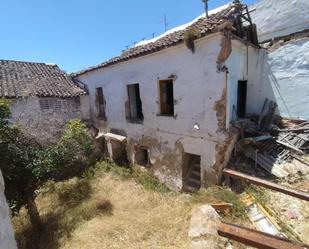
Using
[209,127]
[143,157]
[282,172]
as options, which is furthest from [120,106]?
[282,172]

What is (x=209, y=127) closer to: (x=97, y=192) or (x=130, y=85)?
(x=130, y=85)

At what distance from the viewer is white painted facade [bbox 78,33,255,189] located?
718 centimetres

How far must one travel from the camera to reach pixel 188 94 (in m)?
7.90

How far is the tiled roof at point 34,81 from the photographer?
11547 mm

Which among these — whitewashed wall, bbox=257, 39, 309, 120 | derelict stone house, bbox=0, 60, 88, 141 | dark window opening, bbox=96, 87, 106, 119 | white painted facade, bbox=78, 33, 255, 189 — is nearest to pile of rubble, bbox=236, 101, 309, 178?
whitewashed wall, bbox=257, 39, 309, 120

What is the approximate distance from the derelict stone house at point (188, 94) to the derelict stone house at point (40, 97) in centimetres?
265

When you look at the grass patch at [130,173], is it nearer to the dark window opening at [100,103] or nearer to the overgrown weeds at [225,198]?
the overgrown weeds at [225,198]

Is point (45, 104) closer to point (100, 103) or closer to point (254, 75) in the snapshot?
point (100, 103)

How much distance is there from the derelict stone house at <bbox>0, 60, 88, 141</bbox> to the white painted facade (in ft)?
10.9

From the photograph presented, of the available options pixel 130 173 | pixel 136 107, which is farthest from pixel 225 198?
pixel 136 107

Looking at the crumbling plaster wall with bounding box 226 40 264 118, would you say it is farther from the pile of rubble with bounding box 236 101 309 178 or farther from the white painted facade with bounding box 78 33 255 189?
the pile of rubble with bounding box 236 101 309 178

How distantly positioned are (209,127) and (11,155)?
20.6 ft

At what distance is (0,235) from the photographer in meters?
1.77

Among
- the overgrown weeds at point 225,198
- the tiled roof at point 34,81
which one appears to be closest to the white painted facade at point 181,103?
the overgrown weeds at point 225,198
